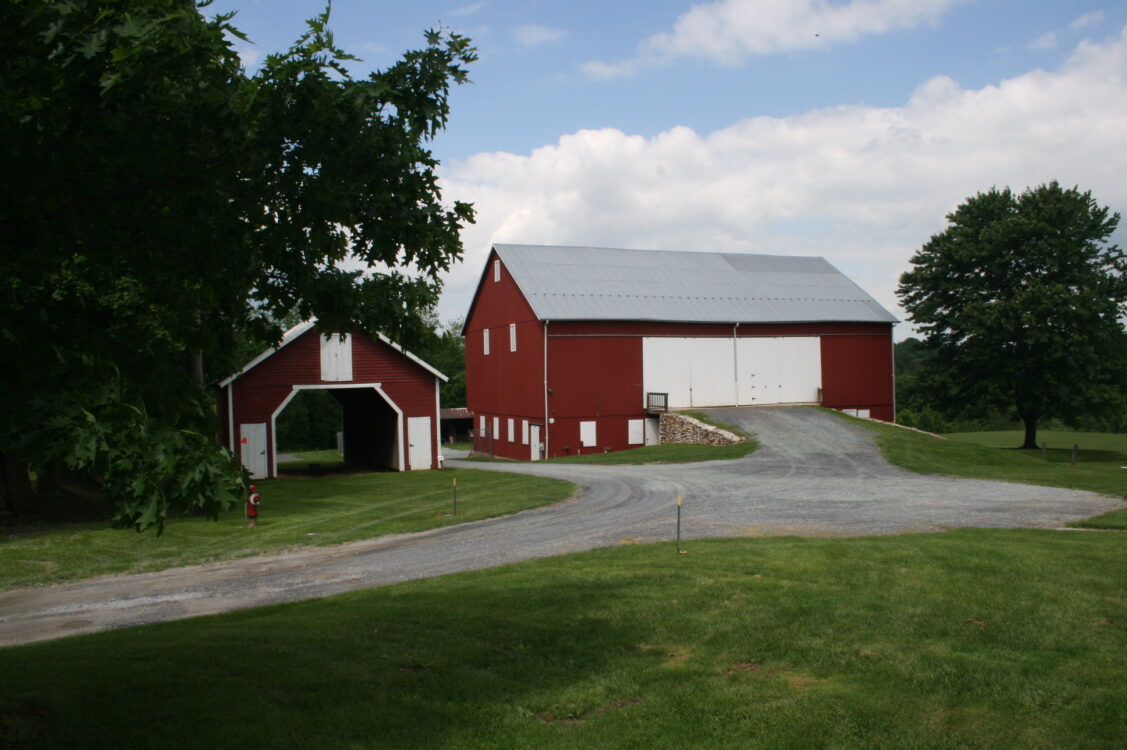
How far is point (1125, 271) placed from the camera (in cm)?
4569

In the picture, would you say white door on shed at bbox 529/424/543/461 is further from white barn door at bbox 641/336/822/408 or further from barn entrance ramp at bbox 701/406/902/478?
barn entrance ramp at bbox 701/406/902/478

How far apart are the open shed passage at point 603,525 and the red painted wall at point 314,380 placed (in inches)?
289

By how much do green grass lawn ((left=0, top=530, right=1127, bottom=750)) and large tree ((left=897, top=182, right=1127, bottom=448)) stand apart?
36303 millimetres

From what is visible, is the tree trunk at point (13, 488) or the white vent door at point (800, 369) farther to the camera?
the white vent door at point (800, 369)

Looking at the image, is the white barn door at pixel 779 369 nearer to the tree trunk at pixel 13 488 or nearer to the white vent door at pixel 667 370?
the white vent door at pixel 667 370

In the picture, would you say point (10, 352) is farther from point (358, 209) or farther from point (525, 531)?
point (525, 531)

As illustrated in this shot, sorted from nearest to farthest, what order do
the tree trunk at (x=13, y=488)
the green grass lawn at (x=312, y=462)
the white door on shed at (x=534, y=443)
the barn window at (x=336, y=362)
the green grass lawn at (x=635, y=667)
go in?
the green grass lawn at (x=635, y=667) < the tree trunk at (x=13, y=488) < the barn window at (x=336, y=362) < the white door on shed at (x=534, y=443) < the green grass lawn at (x=312, y=462)

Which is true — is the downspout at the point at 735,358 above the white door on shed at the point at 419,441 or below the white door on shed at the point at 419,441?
above

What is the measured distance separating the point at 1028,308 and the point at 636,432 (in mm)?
20311

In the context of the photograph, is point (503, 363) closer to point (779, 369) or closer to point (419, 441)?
point (419, 441)

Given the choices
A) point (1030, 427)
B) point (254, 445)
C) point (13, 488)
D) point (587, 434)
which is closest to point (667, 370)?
point (587, 434)

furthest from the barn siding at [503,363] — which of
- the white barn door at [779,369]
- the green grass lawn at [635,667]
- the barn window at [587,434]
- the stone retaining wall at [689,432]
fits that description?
the green grass lawn at [635,667]

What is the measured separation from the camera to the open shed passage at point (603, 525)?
13.0 m

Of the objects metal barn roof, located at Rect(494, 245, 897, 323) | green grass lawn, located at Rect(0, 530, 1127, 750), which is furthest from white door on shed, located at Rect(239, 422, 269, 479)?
green grass lawn, located at Rect(0, 530, 1127, 750)
